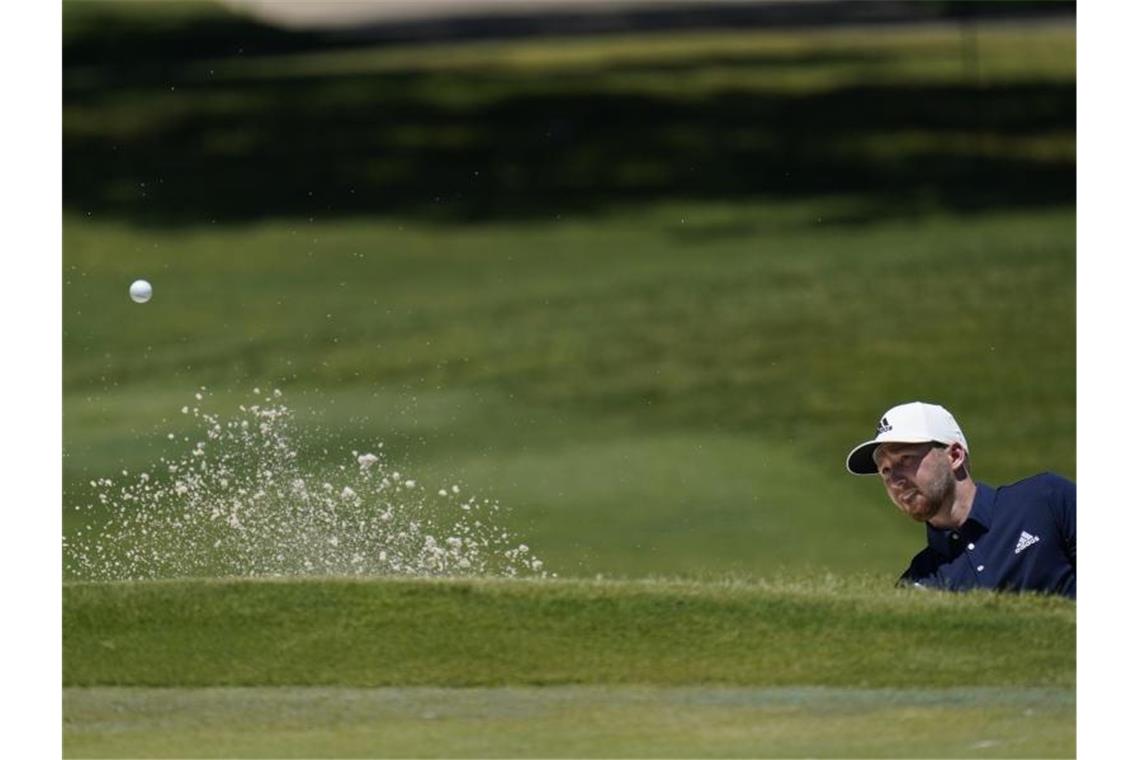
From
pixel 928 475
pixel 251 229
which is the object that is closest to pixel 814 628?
pixel 928 475

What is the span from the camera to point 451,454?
7398 mm

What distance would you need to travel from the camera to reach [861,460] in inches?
293

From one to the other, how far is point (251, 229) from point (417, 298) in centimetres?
58

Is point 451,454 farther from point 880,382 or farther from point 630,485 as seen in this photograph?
point 880,382

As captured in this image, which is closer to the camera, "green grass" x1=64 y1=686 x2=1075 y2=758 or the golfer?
"green grass" x1=64 y1=686 x2=1075 y2=758

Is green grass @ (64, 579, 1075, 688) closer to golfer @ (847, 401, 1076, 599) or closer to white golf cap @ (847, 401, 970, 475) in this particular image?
golfer @ (847, 401, 1076, 599)

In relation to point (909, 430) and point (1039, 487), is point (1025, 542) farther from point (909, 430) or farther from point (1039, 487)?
point (909, 430)

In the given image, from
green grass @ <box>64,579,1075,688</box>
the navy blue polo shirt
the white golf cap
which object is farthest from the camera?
the white golf cap

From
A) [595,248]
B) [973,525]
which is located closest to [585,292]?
[595,248]

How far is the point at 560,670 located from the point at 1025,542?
152 centimetres

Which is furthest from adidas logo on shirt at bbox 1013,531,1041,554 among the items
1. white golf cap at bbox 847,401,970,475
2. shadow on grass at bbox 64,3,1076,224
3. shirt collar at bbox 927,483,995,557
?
shadow on grass at bbox 64,3,1076,224

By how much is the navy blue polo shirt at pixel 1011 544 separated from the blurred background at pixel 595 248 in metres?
0.08

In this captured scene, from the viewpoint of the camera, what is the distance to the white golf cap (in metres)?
7.42

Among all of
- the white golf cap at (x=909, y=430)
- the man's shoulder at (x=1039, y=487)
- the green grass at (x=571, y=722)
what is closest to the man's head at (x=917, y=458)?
the white golf cap at (x=909, y=430)
